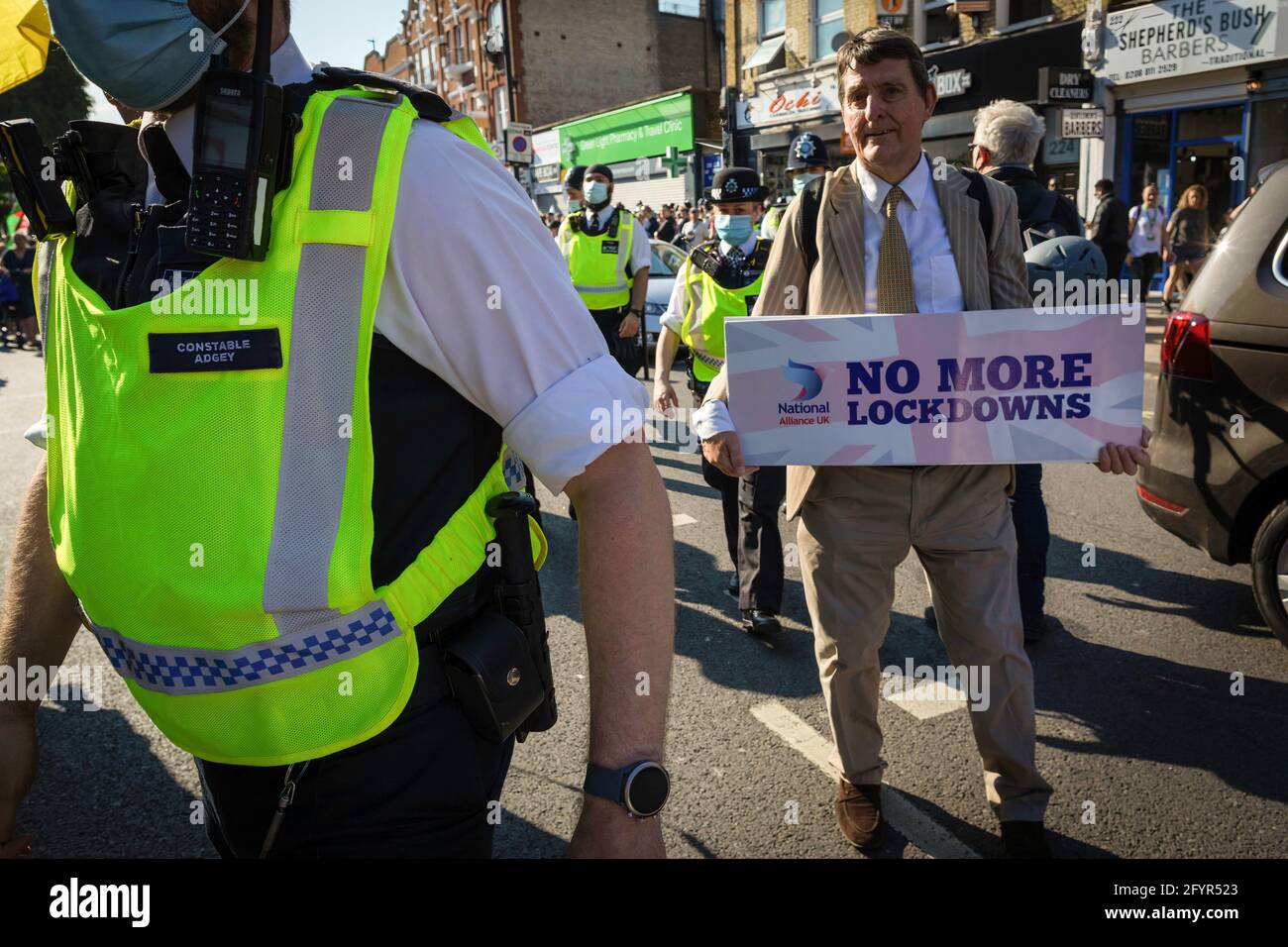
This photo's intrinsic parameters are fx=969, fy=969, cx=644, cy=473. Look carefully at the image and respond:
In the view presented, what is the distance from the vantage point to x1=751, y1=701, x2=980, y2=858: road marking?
9.38 feet

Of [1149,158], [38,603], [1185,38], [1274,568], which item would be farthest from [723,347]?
[1149,158]

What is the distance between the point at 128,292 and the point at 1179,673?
393 centimetres

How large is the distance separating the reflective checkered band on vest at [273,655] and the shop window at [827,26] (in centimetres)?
2179

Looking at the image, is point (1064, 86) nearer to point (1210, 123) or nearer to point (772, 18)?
point (1210, 123)

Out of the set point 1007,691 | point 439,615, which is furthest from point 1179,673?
point 439,615

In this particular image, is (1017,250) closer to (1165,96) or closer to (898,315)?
(898,315)

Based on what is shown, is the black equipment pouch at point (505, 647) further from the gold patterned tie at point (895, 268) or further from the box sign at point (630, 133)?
the box sign at point (630, 133)

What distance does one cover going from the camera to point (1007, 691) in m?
2.71

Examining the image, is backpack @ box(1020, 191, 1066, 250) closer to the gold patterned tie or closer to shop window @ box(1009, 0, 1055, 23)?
the gold patterned tie

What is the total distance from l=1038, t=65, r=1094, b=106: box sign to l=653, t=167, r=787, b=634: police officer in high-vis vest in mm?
11423

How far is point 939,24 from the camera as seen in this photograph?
1878 centimetres

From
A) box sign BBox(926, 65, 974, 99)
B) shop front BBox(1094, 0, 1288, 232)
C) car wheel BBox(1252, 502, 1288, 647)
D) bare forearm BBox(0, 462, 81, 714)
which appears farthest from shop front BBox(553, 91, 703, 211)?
bare forearm BBox(0, 462, 81, 714)

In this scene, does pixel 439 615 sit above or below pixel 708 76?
below

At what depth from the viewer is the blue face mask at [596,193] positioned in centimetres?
751
